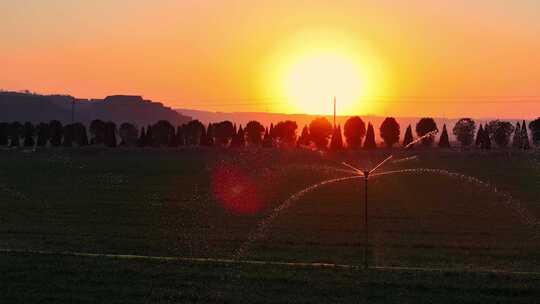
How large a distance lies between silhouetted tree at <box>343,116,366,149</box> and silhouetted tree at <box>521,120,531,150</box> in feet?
51.4

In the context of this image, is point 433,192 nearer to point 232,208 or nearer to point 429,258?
point 232,208

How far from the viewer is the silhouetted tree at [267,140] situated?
78.4m

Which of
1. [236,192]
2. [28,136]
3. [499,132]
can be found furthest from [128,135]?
[236,192]

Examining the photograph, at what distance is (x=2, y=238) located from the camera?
1811 centimetres

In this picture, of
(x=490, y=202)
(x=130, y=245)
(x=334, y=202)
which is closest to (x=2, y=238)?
(x=130, y=245)

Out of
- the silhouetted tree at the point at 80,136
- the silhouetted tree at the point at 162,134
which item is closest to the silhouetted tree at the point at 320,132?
the silhouetted tree at the point at 162,134

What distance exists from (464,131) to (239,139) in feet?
76.0

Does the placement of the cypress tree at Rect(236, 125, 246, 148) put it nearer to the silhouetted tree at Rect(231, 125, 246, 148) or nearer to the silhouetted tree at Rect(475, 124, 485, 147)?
the silhouetted tree at Rect(231, 125, 246, 148)

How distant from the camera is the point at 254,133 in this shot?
3159 inches

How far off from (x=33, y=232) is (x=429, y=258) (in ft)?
33.3

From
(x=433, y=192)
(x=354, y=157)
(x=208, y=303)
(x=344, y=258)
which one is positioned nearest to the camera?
(x=208, y=303)

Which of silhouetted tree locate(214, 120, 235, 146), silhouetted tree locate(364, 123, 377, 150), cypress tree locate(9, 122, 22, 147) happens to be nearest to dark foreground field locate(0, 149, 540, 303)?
silhouetted tree locate(364, 123, 377, 150)

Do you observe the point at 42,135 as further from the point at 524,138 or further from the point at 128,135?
the point at 524,138

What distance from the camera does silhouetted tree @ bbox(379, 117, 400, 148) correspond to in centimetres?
7744
